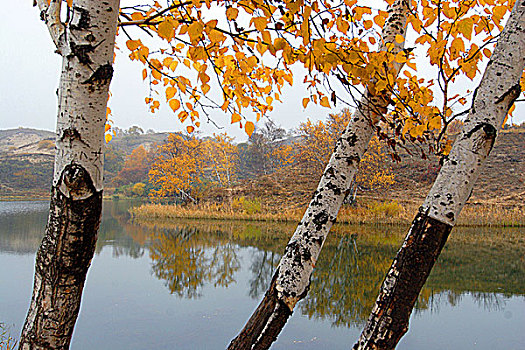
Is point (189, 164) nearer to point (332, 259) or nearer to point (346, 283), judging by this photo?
point (332, 259)

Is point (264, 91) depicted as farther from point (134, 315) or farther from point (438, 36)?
point (134, 315)

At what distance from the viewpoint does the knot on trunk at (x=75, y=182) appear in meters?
0.99

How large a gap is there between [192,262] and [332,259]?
10.8ft

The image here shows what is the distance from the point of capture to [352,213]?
14727mm

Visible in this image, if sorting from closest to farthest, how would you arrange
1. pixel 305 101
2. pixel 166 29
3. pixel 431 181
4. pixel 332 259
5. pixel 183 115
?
pixel 166 29 → pixel 305 101 → pixel 183 115 → pixel 332 259 → pixel 431 181

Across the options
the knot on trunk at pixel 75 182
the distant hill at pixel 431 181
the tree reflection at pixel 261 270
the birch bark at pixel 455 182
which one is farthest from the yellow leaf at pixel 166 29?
the distant hill at pixel 431 181

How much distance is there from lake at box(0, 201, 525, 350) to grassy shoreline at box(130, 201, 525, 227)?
67.8 inches

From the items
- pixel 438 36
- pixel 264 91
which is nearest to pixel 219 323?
pixel 264 91

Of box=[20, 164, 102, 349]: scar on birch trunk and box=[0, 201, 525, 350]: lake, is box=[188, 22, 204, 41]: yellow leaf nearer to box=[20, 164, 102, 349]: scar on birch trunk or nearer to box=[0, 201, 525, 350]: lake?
box=[20, 164, 102, 349]: scar on birch trunk

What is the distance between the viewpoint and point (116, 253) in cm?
938

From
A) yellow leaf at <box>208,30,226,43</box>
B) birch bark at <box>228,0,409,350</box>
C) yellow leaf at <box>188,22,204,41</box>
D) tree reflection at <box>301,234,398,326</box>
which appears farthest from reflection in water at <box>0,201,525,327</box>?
yellow leaf at <box>188,22,204,41</box>

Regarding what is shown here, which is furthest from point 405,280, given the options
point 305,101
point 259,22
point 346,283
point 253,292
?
point 346,283

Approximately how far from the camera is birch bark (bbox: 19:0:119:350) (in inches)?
38.6

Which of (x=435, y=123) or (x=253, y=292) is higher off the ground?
(x=435, y=123)
